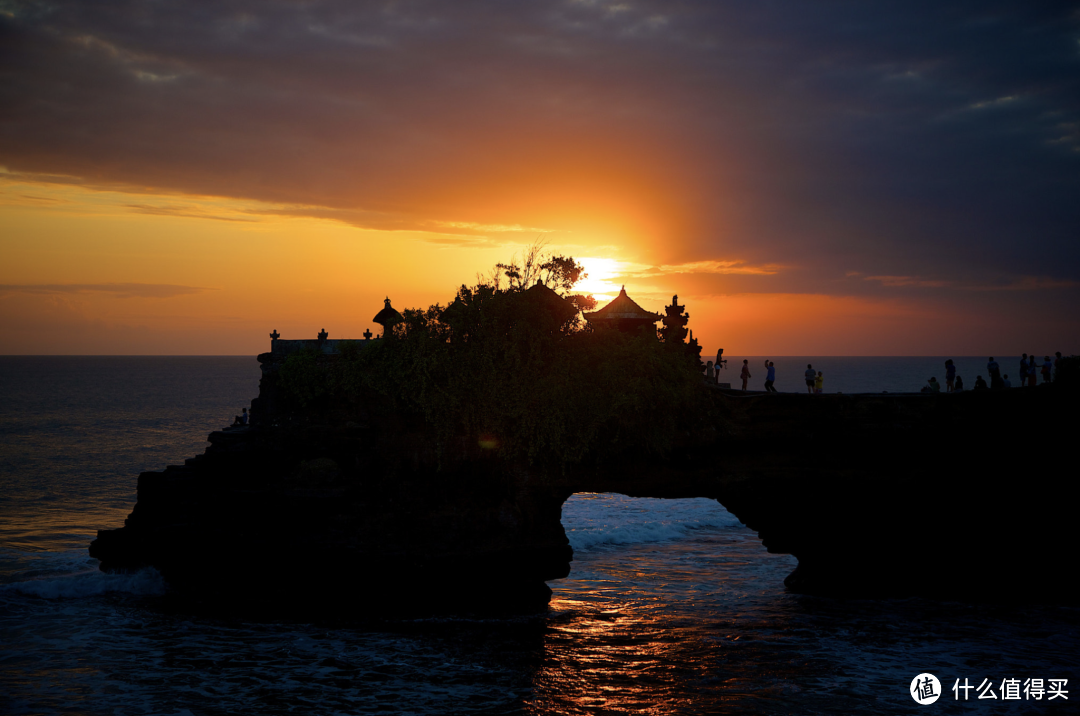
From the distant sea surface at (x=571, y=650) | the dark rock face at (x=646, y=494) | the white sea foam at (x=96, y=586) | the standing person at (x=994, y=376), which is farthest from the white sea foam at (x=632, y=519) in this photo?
the white sea foam at (x=96, y=586)

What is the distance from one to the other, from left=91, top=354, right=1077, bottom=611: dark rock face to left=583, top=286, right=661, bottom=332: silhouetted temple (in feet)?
14.9

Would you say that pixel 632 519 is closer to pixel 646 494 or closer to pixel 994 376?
pixel 646 494

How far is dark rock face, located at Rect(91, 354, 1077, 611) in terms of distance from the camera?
20.5m

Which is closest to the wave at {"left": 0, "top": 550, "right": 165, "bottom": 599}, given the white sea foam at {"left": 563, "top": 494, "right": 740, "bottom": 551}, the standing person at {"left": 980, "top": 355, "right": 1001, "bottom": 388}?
the white sea foam at {"left": 563, "top": 494, "right": 740, "bottom": 551}

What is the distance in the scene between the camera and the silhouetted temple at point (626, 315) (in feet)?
81.0

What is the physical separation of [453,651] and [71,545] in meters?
20.3

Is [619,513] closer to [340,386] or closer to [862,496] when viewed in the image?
[862,496]

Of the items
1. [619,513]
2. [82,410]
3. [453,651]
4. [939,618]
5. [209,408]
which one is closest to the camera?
[453,651]

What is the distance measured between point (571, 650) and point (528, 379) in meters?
7.22

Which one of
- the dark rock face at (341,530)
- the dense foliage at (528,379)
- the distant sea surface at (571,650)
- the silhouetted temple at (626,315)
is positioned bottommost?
the distant sea surface at (571,650)

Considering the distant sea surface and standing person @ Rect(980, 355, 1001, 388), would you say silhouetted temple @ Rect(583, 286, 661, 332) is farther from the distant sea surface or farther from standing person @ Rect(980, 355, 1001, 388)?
standing person @ Rect(980, 355, 1001, 388)

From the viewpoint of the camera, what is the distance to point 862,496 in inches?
831

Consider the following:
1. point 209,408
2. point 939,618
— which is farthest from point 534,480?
point 209,408

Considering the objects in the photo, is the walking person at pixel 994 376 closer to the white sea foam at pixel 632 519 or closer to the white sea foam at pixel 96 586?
the white sea foam at pixel 632 519
